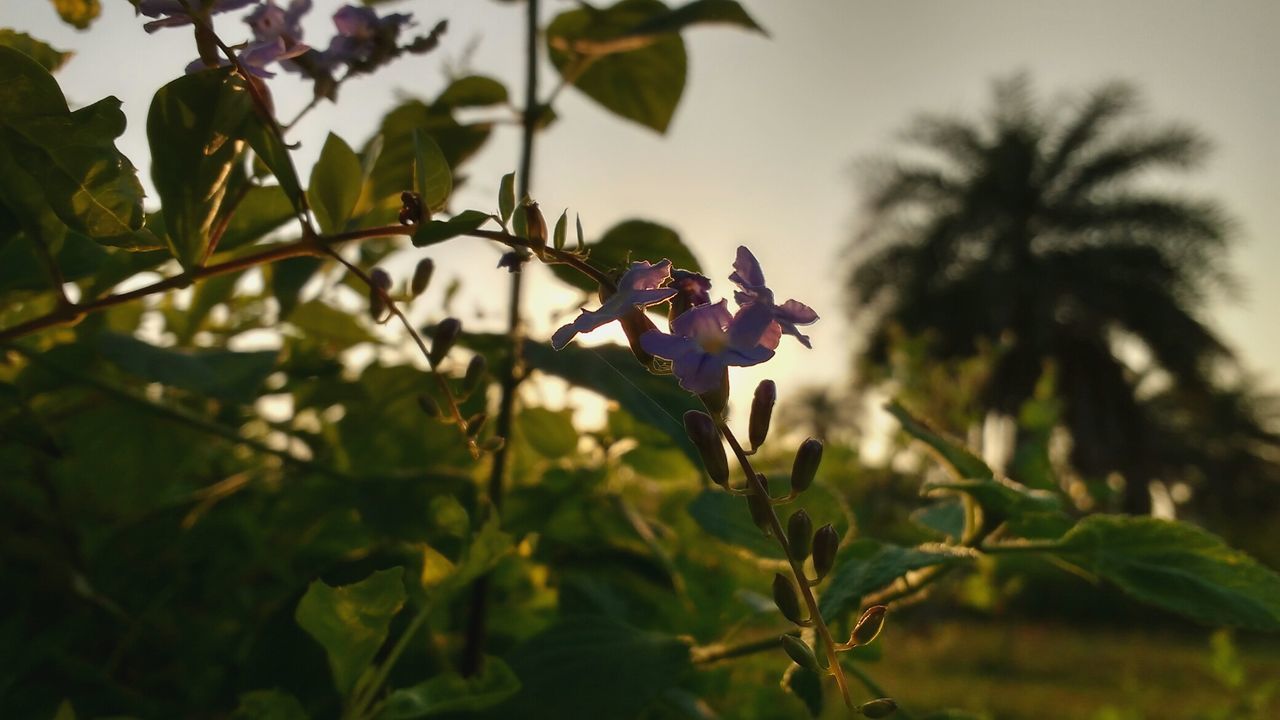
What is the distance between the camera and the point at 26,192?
33 cm

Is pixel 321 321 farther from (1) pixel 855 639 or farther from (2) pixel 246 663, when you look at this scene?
(1) pixel 855 639

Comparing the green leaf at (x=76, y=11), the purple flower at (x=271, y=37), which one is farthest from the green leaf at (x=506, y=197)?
the green leaf at (x=76, y=11)

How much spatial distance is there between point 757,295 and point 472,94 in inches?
13.3

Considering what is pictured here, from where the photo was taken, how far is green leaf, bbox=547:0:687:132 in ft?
1.92

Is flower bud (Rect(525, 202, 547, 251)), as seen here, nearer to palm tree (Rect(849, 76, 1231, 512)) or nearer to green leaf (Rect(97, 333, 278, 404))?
green leaf (Rect(97, 333, 278, 404))

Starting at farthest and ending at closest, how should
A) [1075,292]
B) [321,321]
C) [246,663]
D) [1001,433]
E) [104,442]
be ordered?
1. [1075,292]
2. [1001,433]
3. [321,321]
4. [104,442]
5. [246,663]

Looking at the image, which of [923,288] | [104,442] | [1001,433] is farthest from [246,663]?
[923,288]

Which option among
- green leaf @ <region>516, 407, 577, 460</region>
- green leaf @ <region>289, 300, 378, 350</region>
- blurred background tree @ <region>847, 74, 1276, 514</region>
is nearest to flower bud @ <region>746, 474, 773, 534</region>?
green leaf @ <region>516, 407, 577, 460</region>

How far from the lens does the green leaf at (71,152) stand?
289 mm

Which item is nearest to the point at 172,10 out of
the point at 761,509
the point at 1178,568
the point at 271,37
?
the point at 271,37

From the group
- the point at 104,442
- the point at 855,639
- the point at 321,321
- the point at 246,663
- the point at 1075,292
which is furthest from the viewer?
the point at 1075,292

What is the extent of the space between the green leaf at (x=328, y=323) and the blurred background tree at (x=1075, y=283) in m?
11.8

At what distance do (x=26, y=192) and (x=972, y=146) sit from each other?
47.3 feet

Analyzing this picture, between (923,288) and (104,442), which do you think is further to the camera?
(923,288)
